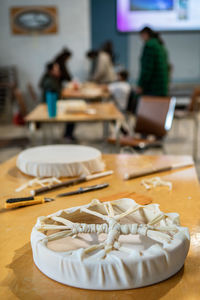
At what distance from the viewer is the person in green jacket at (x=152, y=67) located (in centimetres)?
406

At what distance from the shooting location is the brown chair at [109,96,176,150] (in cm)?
303

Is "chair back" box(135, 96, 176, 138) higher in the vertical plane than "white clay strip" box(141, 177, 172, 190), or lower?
lower

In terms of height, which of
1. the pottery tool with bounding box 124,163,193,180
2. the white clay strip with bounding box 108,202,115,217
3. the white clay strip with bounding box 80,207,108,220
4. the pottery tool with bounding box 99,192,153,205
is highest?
the white clay strip with bounding box 80,207,108,220

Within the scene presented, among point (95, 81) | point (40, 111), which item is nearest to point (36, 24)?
point (95, 81)

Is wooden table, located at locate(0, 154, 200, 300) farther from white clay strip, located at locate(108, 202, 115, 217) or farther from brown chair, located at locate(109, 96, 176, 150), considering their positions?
brown chair, located at locate(109, 96, 176, 150)

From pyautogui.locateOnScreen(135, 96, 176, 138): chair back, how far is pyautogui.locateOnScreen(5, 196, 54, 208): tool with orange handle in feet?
6.63

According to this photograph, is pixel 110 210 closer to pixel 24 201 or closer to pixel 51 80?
pixel 24 201

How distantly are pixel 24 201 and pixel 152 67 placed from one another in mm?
3284

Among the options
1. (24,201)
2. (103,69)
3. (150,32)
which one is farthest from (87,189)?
(103,69)

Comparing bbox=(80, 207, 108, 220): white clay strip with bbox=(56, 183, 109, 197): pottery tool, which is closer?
bbox=(80, 207, 108, 220): white clay strip

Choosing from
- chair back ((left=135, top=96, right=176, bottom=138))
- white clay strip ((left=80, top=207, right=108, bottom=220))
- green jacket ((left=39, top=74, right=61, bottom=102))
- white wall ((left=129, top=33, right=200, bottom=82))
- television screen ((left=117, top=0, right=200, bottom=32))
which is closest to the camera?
white clay strip ((left=80, top=207, right=108, bottom=220))

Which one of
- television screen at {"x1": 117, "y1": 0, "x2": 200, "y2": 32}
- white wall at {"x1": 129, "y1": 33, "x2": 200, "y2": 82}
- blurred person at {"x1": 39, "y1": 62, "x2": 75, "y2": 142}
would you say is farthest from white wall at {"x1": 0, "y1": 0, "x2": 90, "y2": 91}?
blurred person at {"x1": 39, "y1": 62, "x2": 75, "y2": 142}

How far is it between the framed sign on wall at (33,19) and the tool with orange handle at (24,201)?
24.7 feet

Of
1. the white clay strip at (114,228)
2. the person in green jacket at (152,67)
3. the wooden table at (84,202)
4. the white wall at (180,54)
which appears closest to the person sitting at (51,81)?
the person in green jacket at (152,67)
